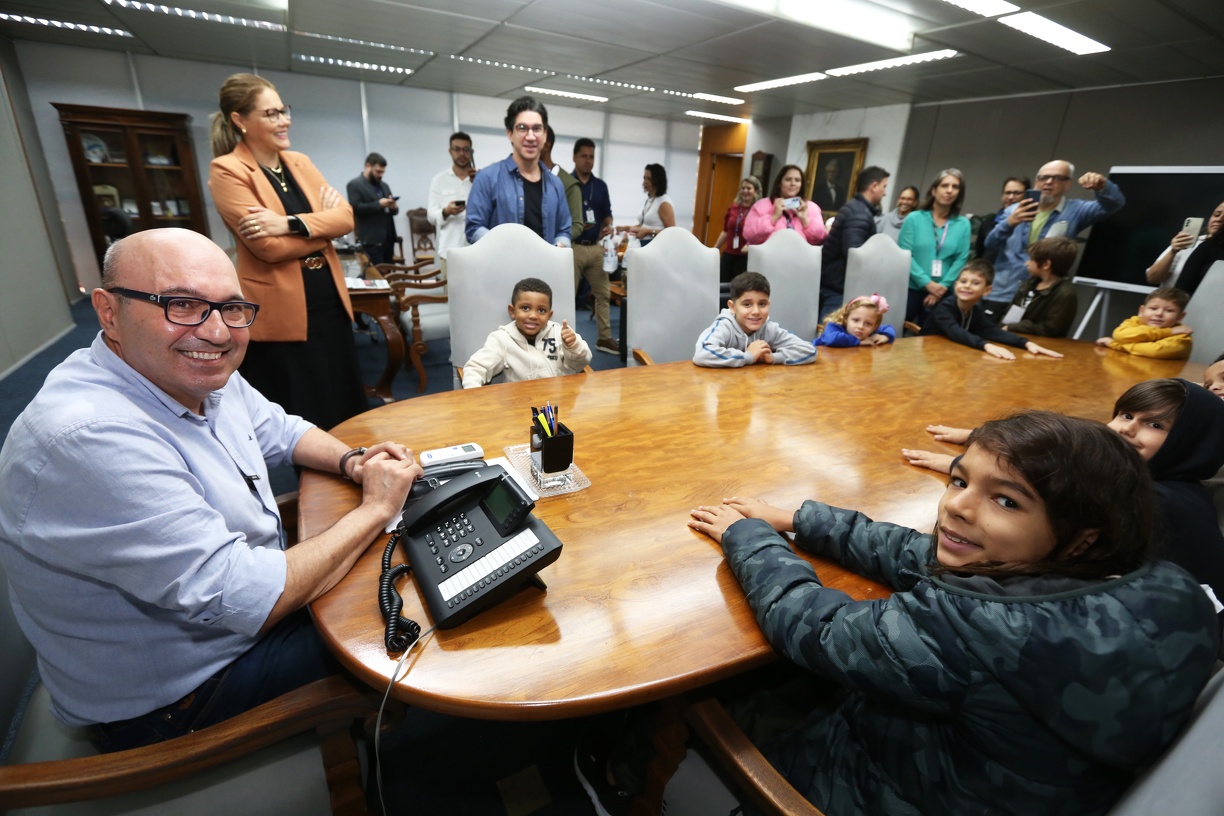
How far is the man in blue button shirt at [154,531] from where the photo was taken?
75cm

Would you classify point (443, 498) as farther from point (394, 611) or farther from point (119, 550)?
point (119, 550)

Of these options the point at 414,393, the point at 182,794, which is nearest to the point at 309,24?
the point at 414,393

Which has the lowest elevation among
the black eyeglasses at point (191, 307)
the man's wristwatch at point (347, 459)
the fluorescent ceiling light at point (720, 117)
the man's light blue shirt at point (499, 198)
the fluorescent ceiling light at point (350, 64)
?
the man's wristwatch at point (347, 459)

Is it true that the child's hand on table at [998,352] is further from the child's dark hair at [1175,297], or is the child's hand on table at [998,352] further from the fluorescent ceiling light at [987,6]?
the fluorescent ceiling light at [987,6]

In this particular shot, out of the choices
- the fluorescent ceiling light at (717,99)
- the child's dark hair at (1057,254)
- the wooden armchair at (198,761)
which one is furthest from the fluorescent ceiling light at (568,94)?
the wooden armchair at (198,761)

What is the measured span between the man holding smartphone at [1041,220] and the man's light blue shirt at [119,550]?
4.49m

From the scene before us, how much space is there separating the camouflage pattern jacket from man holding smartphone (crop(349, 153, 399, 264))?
5739 mm

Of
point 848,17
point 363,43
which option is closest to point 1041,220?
point 848,17

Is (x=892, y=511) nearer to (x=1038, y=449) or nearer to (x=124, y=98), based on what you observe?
(x=1038, y=449)

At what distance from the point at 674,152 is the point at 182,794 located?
11.5 metres

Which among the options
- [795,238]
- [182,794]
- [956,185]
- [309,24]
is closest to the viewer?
[182,794]

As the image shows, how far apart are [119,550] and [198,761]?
12.5 inches

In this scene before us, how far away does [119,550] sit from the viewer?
29.6 inches

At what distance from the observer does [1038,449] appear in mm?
759
